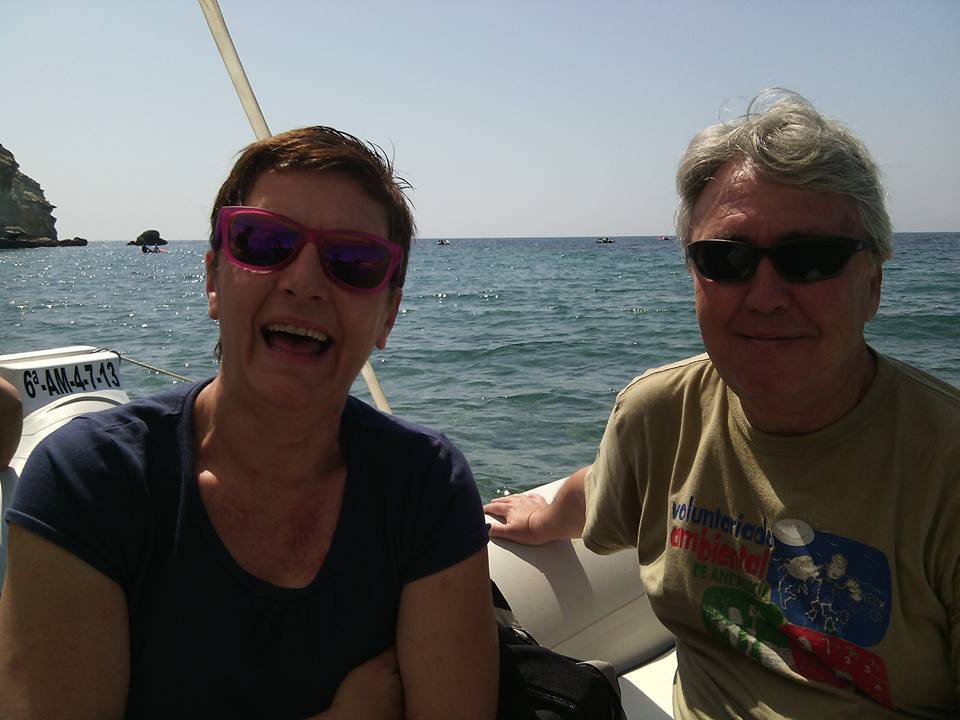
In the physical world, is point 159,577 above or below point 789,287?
below

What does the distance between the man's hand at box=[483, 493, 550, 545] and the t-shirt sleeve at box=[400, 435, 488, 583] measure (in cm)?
77

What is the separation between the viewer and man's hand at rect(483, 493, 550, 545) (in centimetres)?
221

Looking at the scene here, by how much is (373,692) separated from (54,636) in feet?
1.77

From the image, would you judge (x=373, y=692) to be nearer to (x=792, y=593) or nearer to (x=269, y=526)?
(x=269, y=526)

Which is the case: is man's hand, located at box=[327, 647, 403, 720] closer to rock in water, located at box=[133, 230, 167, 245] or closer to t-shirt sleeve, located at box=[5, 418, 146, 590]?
t-shirt sleeve, located at box=[5, 418, 146, 590]

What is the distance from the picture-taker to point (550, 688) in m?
1.44

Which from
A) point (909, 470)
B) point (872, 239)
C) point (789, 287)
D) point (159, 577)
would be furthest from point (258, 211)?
point (909, 470)

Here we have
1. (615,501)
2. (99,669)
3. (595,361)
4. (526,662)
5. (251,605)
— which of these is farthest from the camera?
(595,361)

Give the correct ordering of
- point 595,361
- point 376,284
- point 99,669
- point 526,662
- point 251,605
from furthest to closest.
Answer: point 595,361 → point 526,662 → point 376,284 → point 251,605 → point 99,669

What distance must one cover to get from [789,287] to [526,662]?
91 cm

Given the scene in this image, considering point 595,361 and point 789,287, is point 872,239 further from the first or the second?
point 595,361

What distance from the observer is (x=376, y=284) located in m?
1.38

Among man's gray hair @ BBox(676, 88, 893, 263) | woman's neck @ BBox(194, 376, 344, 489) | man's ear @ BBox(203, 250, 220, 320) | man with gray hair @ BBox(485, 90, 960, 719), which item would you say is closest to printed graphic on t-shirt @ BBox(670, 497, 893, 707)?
man with gray hair @ BBox(485, 90, 960, 719)

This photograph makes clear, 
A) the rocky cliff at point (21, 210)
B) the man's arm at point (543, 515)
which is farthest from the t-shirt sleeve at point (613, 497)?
the rocky cliff at point (21, 210)
